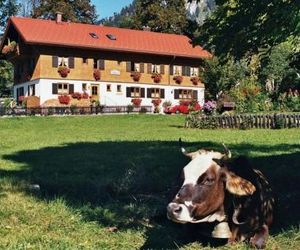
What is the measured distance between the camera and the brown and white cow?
5801mm

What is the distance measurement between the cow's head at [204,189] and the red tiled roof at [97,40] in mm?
50789

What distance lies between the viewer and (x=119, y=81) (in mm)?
61156

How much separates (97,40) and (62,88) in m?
6.95

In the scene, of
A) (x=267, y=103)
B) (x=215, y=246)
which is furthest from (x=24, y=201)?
(x=267, y=103)

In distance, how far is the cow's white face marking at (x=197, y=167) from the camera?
5.97m

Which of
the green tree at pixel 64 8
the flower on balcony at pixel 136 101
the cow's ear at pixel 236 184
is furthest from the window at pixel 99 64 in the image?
the cow's ear at pixel 236 184

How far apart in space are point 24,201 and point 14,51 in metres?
54.7

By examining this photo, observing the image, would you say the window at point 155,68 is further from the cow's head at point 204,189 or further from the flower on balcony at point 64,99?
the cow's head at point 204,189

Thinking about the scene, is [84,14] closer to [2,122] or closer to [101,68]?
[101,68]

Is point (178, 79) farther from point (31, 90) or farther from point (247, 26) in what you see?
point (247, 26)

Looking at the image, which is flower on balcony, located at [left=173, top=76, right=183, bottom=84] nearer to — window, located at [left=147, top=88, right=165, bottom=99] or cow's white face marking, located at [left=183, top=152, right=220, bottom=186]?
window, located at [left=147, top=88, right=165, bottom=99]

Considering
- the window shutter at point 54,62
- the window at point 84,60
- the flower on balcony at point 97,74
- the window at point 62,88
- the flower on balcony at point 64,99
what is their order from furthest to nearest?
the window at point 84,60 → the flower on balcony at point 97,74 → the window shutter at point 54,62 → the window at point 62,88 → the flower on balcony at point 64,99

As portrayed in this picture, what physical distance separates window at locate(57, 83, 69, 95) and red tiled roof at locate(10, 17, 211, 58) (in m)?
3.97

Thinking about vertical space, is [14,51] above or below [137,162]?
above
